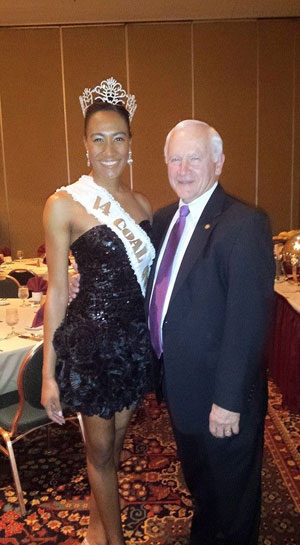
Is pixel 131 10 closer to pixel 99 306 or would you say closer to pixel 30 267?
pixel 30 267

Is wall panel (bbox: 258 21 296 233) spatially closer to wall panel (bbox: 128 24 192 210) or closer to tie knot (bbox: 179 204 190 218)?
wall panel (bbox: 128 24 192 210)

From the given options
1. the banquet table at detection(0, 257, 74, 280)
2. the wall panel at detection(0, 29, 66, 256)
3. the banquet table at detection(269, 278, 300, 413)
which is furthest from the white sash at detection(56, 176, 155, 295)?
the wall panel at detection(0, 29, 66, 256)

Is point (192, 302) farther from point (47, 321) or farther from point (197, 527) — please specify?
point (197, 527)

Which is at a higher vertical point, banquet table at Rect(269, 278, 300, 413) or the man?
the man

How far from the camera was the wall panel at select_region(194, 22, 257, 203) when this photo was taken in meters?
6.36

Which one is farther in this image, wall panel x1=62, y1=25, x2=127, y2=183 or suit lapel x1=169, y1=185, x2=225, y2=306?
wall panel x1=62, y1=25, x2=127, y2=183

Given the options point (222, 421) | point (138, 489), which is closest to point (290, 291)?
point (138, 489)

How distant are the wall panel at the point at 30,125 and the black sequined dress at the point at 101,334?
5354 mm

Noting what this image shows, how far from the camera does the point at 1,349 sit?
2268 millimetres

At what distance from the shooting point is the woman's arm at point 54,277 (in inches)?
60.8

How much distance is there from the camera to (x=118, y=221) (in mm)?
1635

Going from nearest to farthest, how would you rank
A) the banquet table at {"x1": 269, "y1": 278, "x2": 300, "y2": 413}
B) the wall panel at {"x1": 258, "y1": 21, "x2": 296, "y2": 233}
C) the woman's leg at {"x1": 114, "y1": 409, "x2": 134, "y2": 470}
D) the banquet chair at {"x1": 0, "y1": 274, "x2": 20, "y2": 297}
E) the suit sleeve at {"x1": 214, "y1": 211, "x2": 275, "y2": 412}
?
the suit sleeve at {"x1": 214, "y1": 211, "x2": 275, "y2": 412} < the woman's leg at {"x1": 114, "y1": 409, "x2": 134, "y2": 470} < the banquet table at {"x1": 269, "y1": 278, "x2": 300, "y2": 413} < the banquet chair at {"x1": 0, "y1": 274, "x2": 20, "y2": 297} < the wall panel at {"x1": 258, "y1": 21, "x2": 296, "y2": 233}

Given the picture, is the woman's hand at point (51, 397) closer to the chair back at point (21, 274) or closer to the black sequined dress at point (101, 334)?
the black sequined dress at point (101, 334)

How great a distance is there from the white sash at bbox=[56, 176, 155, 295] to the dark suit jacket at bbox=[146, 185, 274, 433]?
0.25 meters
